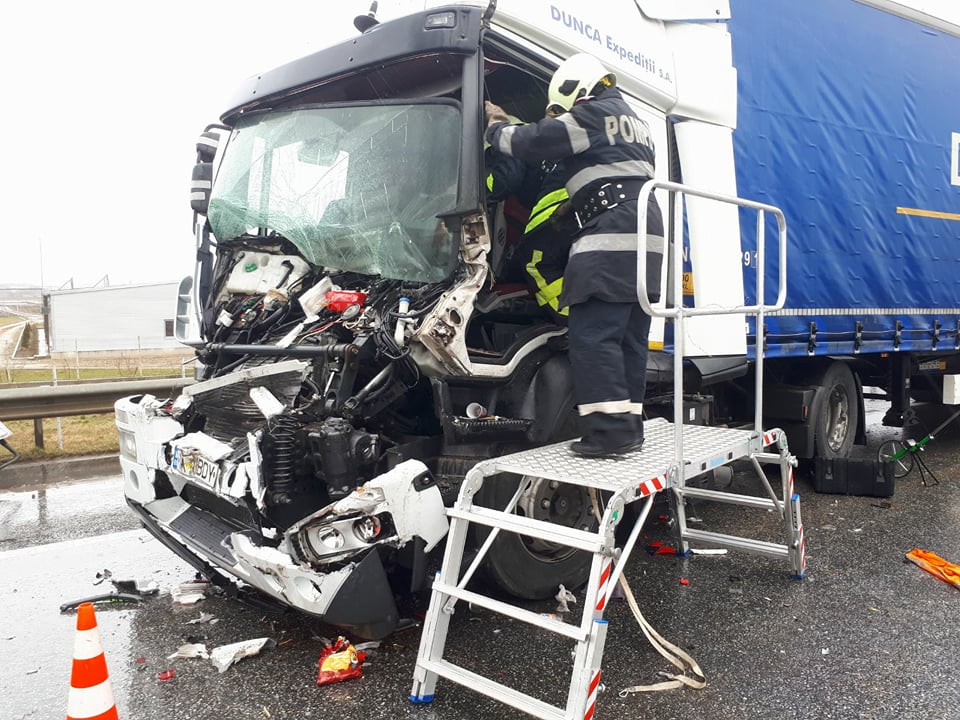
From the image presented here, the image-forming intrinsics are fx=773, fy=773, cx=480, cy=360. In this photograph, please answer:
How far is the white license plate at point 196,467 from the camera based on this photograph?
10.3 feet

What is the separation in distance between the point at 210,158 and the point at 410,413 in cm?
230

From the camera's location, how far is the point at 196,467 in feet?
10.7

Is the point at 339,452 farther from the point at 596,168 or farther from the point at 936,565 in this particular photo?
the point at 936,565

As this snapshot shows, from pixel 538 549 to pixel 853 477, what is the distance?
3.39 m

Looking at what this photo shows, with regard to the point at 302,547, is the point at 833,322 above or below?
above

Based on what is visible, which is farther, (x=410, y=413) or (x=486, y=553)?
(x=410, y=413)

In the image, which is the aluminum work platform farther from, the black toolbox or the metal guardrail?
the metal guardrail

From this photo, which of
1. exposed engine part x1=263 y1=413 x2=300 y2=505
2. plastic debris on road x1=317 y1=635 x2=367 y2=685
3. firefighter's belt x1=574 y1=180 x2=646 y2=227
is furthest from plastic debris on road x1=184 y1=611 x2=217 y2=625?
firefighter's belt x1=574 y1=180 x2=646 y2=227

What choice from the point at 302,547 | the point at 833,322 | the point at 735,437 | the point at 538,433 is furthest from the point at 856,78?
the point at 302,547

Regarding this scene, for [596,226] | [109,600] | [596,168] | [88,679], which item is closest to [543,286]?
[596,226]

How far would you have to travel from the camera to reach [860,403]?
654 centimetres

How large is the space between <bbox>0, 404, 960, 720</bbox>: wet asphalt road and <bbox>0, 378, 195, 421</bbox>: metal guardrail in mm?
2163

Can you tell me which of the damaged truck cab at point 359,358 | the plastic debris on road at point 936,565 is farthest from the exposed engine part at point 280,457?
the plastic debris on road at point 936,565

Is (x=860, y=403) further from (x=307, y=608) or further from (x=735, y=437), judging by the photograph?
(x=307, y=608)
